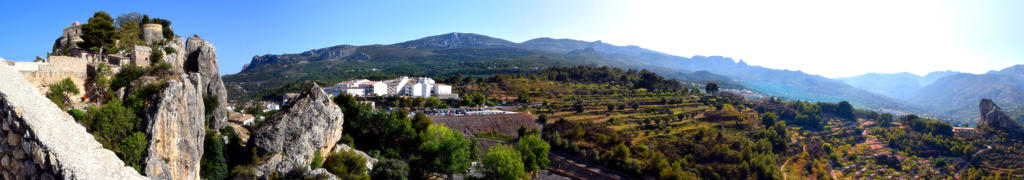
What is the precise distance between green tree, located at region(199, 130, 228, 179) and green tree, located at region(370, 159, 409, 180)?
6.94 m

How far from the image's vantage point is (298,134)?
20516 millimetres

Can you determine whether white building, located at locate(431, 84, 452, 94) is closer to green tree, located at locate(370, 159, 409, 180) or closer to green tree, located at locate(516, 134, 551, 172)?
green tree, located at locate(516, 134, 551, 172)

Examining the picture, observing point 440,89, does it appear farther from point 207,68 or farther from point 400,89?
point 207,68

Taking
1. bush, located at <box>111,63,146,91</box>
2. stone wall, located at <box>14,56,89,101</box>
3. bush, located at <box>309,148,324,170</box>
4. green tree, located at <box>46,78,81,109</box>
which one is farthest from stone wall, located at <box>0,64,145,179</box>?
bush, located at <box>309,148,324,170</box>

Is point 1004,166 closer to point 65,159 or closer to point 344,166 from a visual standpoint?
point 344,166

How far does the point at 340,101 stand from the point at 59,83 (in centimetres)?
1412

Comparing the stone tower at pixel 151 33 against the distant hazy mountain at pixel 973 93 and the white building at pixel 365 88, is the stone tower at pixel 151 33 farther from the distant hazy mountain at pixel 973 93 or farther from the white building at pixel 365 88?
the distant hazy mountain at pixel 973 93

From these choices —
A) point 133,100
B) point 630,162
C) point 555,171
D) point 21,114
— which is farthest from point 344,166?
point 630,162

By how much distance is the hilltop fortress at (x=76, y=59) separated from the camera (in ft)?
52.3

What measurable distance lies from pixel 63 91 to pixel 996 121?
3713 inches

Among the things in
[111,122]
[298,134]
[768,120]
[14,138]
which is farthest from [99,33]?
[768,120]

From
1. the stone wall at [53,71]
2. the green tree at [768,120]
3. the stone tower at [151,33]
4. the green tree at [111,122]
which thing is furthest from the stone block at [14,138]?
the green tree at [768,120]

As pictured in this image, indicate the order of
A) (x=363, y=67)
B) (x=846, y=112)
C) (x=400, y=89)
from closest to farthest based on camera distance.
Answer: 1. (x=400, y=89)
2. (x=846, y=112)
3. (x=363, y=67)

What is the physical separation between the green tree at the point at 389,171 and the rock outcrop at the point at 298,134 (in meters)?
2.81
